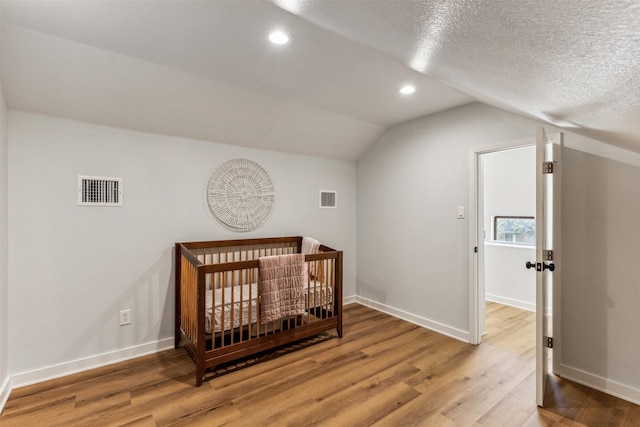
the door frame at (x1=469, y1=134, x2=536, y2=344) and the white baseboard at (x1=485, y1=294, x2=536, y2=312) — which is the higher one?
the door frame at (x1=469, y1=134, x2=536, y2=344)

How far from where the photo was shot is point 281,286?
105 inches

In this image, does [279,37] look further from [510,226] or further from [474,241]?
[510,226]

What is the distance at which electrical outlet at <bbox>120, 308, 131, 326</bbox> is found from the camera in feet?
8.56

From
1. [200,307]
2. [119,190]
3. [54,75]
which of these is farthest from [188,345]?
[54,75]

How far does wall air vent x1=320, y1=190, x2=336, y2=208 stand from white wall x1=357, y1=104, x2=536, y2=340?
42 cm

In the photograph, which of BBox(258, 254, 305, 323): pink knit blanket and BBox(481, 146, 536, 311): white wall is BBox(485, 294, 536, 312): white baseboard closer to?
BBox(481, 146, 536, 311): white wall

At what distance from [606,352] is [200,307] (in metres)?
2.98

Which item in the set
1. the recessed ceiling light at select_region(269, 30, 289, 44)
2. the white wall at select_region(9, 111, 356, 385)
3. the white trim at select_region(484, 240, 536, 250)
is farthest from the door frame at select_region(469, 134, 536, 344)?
the white wall at select_region(9, 111, 356, 385)

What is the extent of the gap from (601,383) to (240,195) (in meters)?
3.43

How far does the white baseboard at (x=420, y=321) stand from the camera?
3.04m

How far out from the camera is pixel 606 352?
217cm

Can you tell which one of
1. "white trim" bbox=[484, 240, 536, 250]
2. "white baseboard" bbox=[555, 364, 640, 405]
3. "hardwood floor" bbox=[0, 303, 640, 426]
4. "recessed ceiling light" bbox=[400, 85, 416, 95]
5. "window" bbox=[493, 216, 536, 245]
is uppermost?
"recessed ceiling light" bbox=[400, 85, 416, 95]

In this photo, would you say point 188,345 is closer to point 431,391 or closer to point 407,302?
point 431,391

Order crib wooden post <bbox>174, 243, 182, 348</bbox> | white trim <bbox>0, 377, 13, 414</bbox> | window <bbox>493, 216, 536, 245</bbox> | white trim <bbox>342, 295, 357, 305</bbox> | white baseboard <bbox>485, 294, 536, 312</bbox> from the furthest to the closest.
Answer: window <bbox>493, 216, 536, 245</bbox>, white trim <bbox>342, 295, 357, 305</bbox>, white baseboard <bbox>485, 294, 536, 312</bbox>, crib wooden post <bbox>174, 243, 182, 348</bbox>, white trim <bbox>0, 377, 13, 414</bbox>
